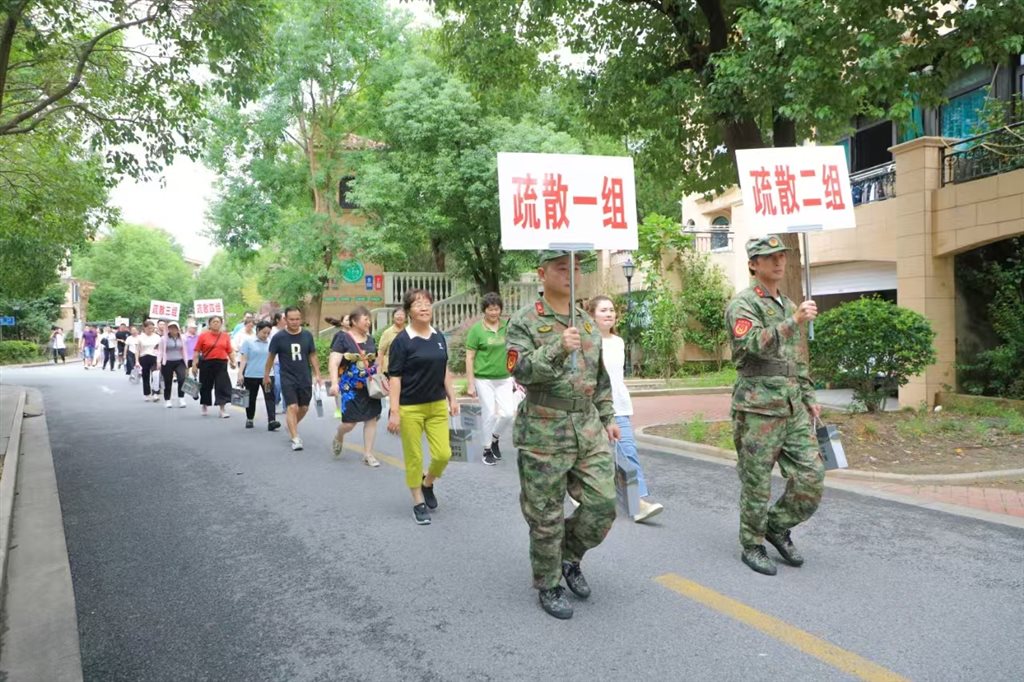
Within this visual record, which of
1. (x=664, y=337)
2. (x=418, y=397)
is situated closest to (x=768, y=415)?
(x=418, y=397)

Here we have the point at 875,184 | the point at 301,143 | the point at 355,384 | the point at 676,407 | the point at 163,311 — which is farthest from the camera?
the point at 301,143

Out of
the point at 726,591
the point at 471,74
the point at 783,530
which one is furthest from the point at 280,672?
the point at 471,74

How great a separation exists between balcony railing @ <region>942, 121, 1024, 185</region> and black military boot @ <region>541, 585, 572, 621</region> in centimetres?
1094

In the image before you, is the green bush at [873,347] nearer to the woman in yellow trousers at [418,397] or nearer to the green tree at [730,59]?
the green tree at [730,59]

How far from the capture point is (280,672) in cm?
334

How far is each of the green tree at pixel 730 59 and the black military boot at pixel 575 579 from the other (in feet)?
18.7

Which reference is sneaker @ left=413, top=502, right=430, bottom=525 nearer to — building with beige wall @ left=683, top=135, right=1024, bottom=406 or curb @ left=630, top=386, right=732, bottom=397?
building with beige wall @ left=683, top=135, right=1024, bottom=406

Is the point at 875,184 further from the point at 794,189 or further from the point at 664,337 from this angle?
the point at 794,189

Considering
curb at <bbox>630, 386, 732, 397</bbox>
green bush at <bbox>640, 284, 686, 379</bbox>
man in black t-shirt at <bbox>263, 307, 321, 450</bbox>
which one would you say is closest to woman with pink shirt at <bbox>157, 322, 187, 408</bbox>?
man in black t-shirt at <bbox>263, 307, 321, 450</bbox>

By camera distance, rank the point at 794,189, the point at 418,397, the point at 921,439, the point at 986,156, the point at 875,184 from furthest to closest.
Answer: the point at 875,184 → the point at 986,156 → the point at 921,439 → the point at 418,397 → the point at 794,189

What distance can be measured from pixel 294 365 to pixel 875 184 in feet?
37.4

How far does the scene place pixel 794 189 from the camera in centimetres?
511

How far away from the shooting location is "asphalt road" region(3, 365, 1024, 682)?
3371mm

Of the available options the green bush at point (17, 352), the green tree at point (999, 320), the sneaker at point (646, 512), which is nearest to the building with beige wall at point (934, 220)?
the green tree at point (999, 320)
